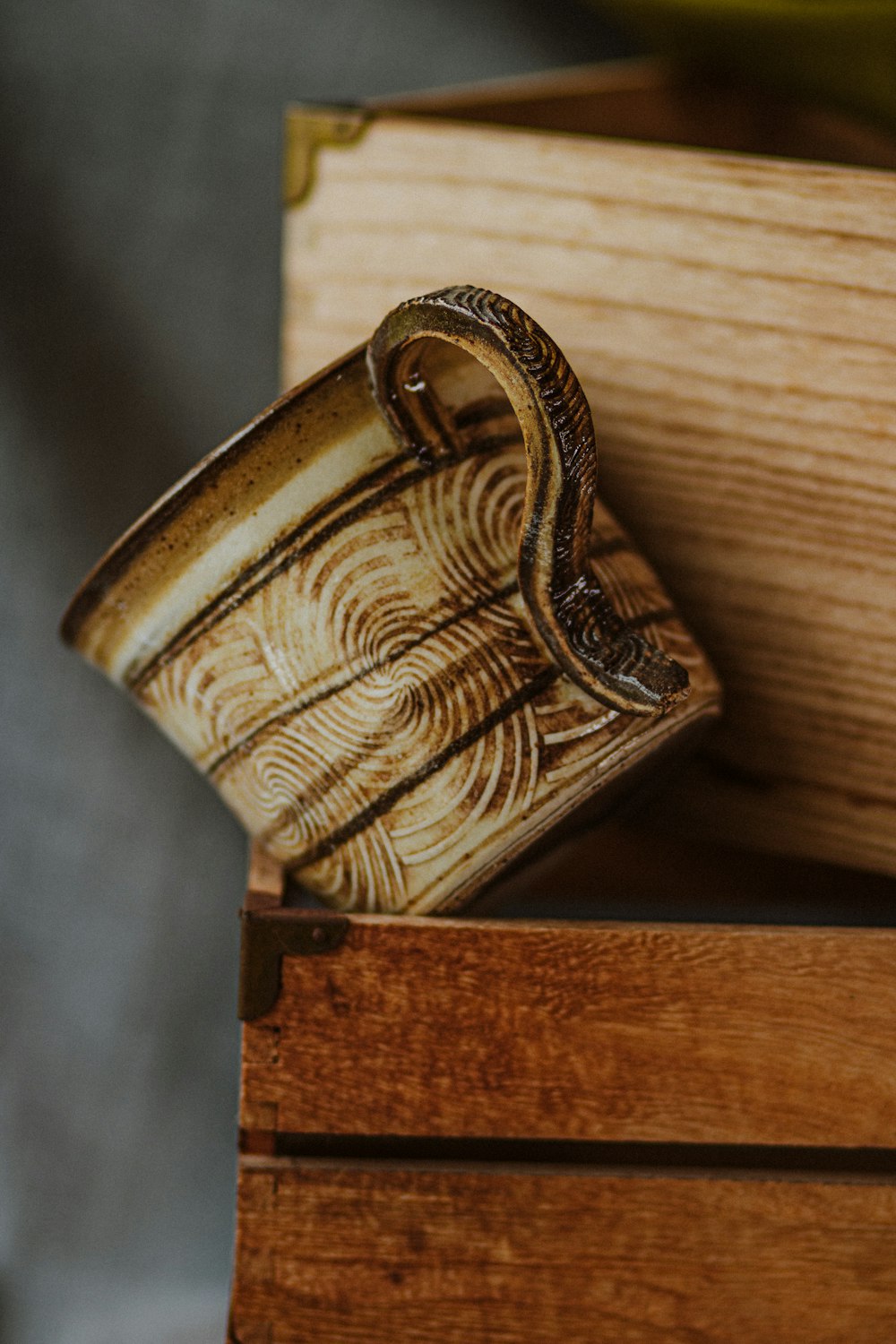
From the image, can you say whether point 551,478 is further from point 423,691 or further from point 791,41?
point 791,41

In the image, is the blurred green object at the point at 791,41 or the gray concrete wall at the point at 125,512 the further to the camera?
the gray concrete wall at the point at 125,512

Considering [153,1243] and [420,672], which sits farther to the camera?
[153,1243]

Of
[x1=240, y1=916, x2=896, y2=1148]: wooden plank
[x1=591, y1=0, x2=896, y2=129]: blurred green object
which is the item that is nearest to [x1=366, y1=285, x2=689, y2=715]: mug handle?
[x1=240, y1=916, x2=896, y2=1148]: wooden plank

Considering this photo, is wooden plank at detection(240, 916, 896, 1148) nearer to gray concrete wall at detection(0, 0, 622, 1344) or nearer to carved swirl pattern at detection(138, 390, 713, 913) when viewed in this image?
carved swirl pattern at detection(138, 390, 713, 913)

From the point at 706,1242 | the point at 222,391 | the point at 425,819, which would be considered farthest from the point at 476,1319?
the point at 222,391

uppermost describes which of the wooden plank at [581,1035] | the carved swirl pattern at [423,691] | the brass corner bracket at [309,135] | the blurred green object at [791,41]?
the blurred green object at [791,41]

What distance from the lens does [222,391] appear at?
855mm

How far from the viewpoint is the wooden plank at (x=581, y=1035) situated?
0.52 metres

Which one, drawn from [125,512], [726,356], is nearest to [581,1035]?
[726,356]

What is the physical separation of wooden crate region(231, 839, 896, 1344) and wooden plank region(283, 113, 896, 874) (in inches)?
5.7

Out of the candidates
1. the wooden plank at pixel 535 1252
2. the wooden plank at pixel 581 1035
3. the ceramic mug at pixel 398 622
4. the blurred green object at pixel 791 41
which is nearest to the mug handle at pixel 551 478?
the ceramic mug at pixel 398 622

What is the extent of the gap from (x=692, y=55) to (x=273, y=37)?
327 millimetres

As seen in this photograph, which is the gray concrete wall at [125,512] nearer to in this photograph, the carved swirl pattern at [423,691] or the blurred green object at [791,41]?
the blurred green object at [791,41]

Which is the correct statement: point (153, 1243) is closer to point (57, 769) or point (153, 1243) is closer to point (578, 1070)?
point (57, 769)
